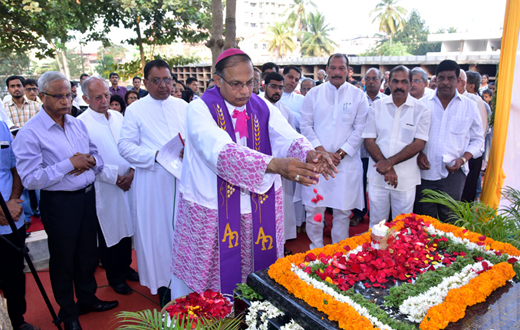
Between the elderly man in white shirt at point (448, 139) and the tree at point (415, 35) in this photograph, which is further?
the tree at point (415, 35)

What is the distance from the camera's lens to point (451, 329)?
1.83 m

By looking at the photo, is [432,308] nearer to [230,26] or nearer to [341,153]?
[341,153]

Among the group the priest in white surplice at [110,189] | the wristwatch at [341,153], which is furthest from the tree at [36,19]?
the wristwatch at [341,153]

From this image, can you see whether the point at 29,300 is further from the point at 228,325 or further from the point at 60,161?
the point at 228,325

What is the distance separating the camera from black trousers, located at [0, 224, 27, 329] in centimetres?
293

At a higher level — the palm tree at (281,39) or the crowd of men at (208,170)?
the palm tree at (281,39)

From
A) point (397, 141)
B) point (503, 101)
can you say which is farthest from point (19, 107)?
point (503, 101)

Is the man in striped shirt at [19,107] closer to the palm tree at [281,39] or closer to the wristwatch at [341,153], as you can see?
the wristwatch at [341,153]

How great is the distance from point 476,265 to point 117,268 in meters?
3.34

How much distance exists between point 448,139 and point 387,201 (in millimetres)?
969

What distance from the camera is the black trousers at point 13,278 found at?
9.60 feet

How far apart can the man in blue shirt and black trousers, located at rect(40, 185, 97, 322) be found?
257 mm

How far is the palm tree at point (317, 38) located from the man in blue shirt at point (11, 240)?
54.0m

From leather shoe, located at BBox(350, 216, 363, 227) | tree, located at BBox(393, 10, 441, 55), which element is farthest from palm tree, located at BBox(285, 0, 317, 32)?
leather shoe, located at BBox(350, 216, 363, 227)
